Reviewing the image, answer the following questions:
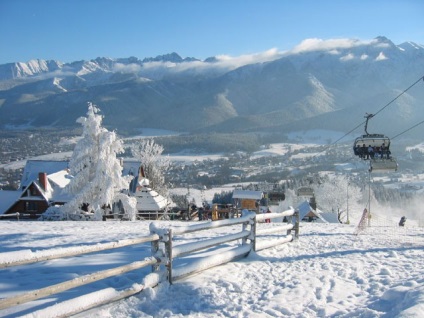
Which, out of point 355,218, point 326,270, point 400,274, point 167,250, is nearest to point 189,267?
point 167,250

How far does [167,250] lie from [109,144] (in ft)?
81.5

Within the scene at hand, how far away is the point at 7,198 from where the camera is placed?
43.8 m

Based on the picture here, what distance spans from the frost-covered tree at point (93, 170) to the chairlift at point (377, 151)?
16851mm

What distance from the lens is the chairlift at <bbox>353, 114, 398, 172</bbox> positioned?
23.2 m

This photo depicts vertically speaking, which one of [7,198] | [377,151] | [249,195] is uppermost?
[377,151]

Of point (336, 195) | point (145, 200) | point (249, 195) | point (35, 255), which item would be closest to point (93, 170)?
point (145, 200)

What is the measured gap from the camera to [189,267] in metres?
7.34

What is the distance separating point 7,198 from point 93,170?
716 inches

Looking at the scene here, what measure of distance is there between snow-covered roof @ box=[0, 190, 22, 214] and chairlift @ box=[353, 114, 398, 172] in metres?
34.4

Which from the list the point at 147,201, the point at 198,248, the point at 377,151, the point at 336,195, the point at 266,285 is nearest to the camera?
the point at 266,285

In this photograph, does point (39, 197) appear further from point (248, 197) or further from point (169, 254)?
point (169, 254)

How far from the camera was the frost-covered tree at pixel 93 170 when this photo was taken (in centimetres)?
3033

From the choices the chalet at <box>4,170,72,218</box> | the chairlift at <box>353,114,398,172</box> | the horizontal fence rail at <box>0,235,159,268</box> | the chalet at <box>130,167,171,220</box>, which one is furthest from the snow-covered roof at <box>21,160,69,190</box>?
the horizontal fence rail at <box>0,235,159,268</box>

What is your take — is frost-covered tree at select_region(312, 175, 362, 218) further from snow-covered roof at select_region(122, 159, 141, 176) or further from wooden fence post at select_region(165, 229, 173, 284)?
wooden fence post at select_region(165, 229, 173, 284)
